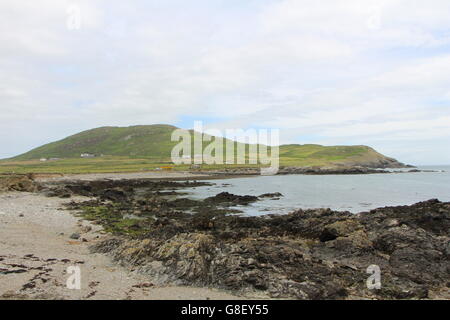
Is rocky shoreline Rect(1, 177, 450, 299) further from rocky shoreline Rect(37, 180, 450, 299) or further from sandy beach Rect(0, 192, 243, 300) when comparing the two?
sandy beach Rect(0, 192, 243, 300)

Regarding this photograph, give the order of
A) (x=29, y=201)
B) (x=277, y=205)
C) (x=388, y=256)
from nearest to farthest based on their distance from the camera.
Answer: (x=388, y=256), (x=29, y=201), (x=277, y=205)

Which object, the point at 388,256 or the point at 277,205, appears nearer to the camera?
the point at 388,256

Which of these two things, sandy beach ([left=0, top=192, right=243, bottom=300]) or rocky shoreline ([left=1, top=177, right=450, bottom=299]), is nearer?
sandy beach ([left=0, top=192, right=243, bottom=300])

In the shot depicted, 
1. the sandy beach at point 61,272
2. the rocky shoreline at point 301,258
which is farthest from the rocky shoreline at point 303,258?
the sandy beach at point 61,272

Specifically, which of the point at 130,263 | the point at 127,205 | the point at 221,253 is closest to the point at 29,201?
the point at 127,205

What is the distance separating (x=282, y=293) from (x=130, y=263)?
25.1ft

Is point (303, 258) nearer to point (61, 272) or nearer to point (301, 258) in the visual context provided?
point (301, 258)

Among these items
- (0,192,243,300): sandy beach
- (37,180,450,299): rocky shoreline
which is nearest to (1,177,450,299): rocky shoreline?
(37,180,450,299): rocky shoreline

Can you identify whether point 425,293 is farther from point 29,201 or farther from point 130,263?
point 29,201

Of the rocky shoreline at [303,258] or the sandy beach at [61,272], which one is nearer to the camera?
the sandy beach at [61,272]

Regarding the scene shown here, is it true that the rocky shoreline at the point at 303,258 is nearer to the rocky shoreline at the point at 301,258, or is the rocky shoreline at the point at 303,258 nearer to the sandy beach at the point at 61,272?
the rocky shoreline at the point at 301,258
